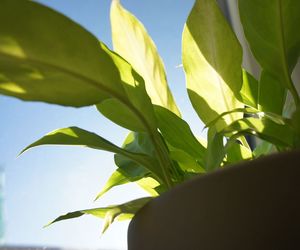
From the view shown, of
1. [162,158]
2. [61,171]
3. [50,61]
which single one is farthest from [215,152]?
[61,171]

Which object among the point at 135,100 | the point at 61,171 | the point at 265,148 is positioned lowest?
the point at 61,171

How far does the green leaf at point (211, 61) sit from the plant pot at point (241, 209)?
0.16 metres

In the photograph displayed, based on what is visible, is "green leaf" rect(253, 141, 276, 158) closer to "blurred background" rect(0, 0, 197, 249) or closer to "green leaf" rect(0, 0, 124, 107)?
"green leaf" rect(0, 0, 124, 107)

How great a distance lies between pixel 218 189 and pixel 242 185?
16 millimetres

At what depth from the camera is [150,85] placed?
0.53 meters

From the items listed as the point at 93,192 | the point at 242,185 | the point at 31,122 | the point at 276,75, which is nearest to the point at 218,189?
the point at 242,185

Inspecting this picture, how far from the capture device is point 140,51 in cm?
52

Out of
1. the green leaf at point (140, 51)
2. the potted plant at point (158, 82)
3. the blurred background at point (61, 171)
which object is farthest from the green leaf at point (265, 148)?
the blurred background at point (61, 171)

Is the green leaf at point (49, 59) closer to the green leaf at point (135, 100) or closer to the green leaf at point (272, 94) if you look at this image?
the green leaf at point (135, 100)

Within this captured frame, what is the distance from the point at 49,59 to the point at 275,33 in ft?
0.69

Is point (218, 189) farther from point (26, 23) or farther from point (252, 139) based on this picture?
point (252, 139)

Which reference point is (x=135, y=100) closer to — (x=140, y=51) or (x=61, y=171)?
(x=140, y=51)

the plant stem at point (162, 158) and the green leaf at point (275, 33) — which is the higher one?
the green leaf at point (275, 33)

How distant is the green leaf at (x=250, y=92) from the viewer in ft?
1.73
